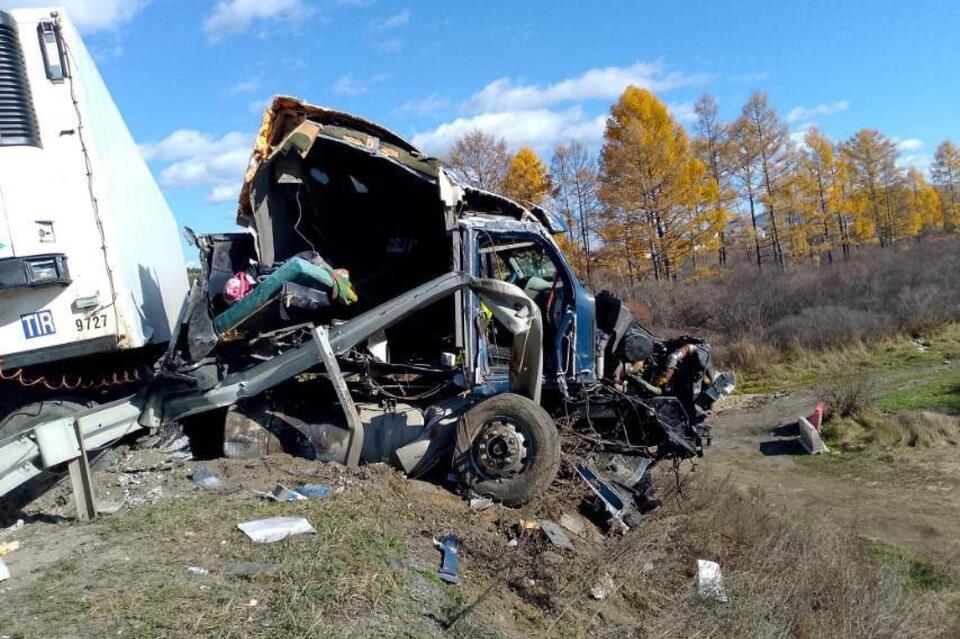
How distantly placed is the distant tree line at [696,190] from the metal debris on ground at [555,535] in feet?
51.8

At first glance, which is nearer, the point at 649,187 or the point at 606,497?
the point at 606,497

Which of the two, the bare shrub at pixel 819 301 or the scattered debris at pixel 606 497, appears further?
the bare shrub at pixel 819 301

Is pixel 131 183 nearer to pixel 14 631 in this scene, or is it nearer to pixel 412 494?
A: pixel 412 494

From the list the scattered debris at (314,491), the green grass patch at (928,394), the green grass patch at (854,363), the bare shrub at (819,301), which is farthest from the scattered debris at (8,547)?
the bare shrub at (819,301)

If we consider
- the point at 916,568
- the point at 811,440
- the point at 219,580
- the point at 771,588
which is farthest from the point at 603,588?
the point at 811,440

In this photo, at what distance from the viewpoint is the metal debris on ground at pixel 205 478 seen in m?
4.95

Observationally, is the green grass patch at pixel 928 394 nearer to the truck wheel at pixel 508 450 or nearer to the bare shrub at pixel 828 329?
the bare shrub at pixel 828 329

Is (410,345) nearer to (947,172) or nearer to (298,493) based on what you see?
(298,493)

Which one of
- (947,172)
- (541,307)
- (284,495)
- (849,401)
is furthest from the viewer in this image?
(947,172)

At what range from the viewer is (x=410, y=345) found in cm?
677

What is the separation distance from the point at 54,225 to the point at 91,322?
0.61 metres

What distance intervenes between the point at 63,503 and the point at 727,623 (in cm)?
427

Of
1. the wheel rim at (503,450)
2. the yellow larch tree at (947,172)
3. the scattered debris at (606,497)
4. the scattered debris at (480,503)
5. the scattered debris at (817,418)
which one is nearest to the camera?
the scattered debris at (480,503)

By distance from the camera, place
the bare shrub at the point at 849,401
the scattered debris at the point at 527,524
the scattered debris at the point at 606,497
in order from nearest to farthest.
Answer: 1. the scattered debris at the point at 527,524
2. the scattered debris at the point at 606,497
3. the bare shrub at the point at 849,401
